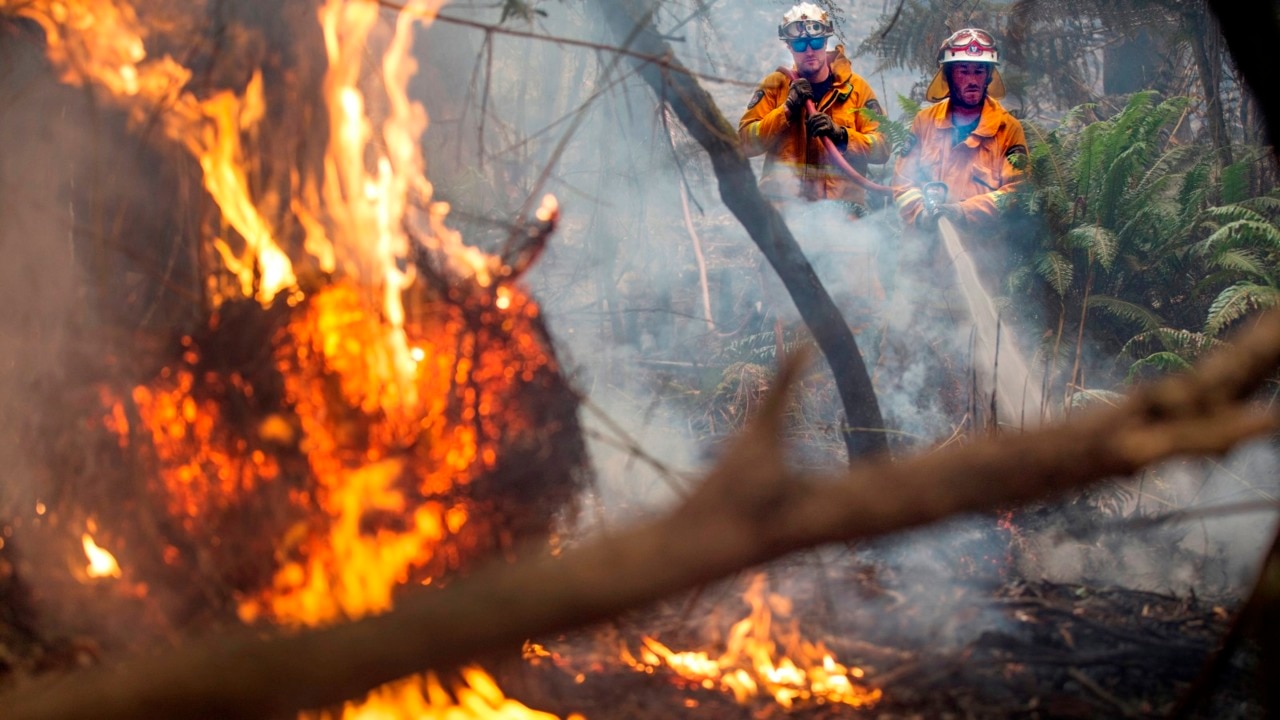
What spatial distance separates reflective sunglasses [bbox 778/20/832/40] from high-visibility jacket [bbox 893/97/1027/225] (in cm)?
120

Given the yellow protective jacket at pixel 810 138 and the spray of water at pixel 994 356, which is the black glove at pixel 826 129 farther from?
the spray of water at pixel 994 356

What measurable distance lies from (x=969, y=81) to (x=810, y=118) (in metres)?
1.26

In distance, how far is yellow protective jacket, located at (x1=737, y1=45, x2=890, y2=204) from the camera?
6789mm

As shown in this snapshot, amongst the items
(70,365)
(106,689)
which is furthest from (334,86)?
(106,689)

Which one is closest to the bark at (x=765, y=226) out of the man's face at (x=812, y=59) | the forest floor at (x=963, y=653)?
the forest floor at (x=963, y=653)

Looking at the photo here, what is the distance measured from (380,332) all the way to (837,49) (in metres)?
4.67

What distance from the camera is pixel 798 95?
6.62 meters

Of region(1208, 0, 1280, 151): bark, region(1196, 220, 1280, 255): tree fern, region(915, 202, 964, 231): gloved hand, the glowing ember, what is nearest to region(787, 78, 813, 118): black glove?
region(915, 202, 964, 231): gloved hand

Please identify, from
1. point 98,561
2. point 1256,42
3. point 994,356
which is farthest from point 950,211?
point 98,561

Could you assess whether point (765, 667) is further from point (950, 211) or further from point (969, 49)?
point (969, 49)

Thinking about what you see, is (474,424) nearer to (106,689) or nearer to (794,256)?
(106,689)

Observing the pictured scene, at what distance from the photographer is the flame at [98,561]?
11.6 ft

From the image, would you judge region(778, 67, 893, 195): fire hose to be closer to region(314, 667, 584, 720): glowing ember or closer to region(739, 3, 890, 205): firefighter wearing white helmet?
region(739, 3, 890, 205): firefighter wearing white helmet

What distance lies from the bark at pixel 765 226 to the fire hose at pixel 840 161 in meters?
1.38
